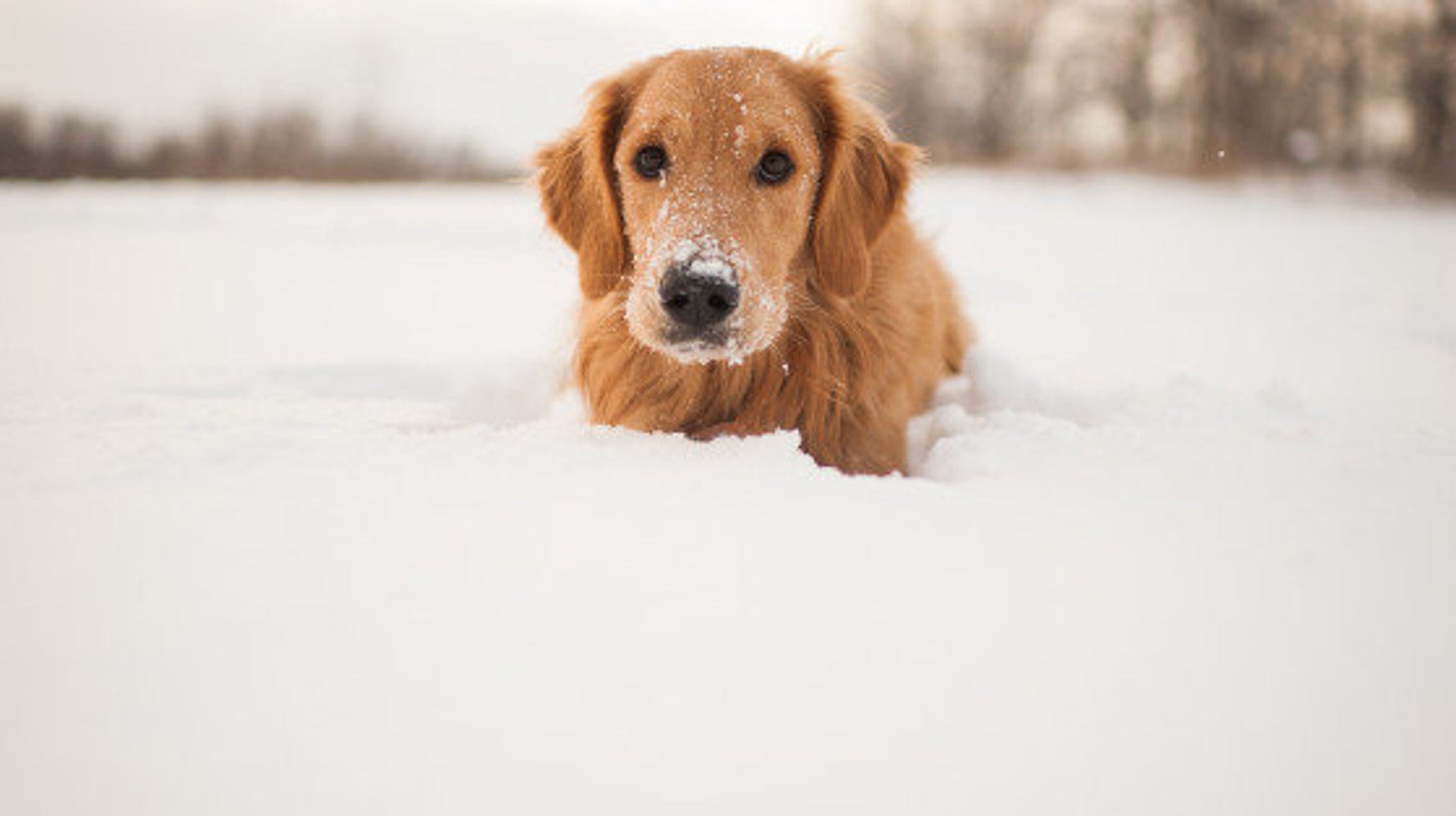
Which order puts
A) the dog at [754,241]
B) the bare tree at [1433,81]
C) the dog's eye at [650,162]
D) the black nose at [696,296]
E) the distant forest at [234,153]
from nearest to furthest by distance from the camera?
the black nose at [696,296] < the dog at [754,241] < the dog's eye at [650,162] < the distant forest at [234,153] < the bare tree at [1433,81]

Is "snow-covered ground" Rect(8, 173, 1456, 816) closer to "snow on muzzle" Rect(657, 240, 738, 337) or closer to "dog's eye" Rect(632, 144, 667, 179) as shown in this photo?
"snow on muzzle" Rect(657, 240, 738, 337)

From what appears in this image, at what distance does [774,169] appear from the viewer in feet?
8.79

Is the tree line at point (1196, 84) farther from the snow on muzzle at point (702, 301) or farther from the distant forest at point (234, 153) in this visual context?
the snow on muzzle at point (702, 301)

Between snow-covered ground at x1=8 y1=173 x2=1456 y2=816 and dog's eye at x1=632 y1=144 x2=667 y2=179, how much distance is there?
0.88 meters

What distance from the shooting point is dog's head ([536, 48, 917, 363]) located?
233 cm

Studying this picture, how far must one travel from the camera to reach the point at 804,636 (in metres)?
1.40

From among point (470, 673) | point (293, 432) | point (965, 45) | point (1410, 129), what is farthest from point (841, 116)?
point (965, 45)

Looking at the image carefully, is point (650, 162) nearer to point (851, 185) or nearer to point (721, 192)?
point (721, 192)

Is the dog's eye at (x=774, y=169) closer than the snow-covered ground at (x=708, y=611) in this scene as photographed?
No

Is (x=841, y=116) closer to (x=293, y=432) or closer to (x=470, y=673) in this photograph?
(x=293, y=432)

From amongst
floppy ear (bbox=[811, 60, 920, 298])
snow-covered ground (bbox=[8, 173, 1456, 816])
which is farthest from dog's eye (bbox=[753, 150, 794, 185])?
snow-covered ground (bbox=[8, 173, 1456, 816])

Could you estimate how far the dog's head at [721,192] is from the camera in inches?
91.9

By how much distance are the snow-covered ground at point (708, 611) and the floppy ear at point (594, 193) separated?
71cm

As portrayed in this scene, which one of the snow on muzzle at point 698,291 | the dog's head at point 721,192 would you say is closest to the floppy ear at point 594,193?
the dog's head at point 721,192
